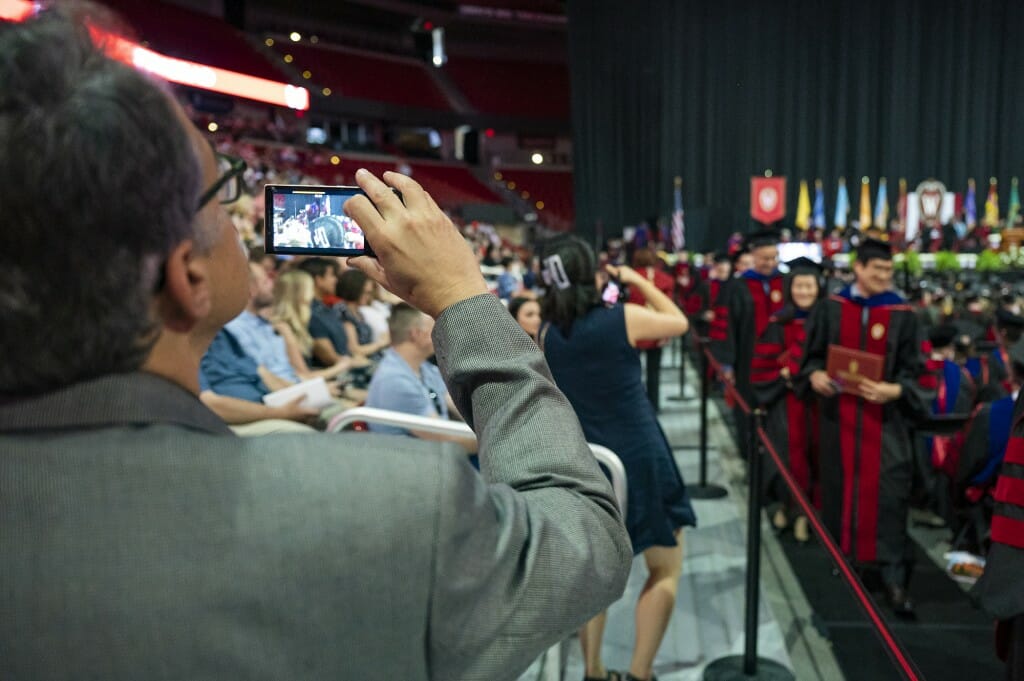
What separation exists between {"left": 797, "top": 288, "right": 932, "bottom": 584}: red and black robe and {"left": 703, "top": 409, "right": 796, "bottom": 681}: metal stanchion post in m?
1.13

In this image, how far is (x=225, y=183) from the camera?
76 cm

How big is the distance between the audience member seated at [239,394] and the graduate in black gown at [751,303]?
391 centimetres

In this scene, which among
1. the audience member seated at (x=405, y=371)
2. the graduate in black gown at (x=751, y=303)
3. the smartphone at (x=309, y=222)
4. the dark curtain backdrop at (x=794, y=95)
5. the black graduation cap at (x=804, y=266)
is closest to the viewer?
the smartphone at (x=309, y=222)

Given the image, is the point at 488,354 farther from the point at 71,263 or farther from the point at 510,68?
the point at 510,68

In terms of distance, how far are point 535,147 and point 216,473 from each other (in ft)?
119

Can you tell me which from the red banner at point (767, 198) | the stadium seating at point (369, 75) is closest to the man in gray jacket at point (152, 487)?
the red banner at point (767, 198)

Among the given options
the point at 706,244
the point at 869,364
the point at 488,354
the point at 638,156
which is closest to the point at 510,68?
the point at 638,156

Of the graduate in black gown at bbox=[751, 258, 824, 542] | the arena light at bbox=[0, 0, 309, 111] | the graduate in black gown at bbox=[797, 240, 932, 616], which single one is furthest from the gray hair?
the arena light at bbox=[0, 0, 309, 111]

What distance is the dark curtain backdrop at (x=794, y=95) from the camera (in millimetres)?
20953

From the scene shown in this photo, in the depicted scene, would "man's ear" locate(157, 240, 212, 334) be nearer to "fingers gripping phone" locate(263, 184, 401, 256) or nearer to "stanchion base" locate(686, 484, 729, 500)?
"fingers gripping phone" locate(263, 184, 401, 256)

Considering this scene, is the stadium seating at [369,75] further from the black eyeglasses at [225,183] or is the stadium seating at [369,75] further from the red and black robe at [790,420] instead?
the black eyeglasses at [225,183]

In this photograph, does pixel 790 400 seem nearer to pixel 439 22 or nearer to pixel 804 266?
pixel 804 266

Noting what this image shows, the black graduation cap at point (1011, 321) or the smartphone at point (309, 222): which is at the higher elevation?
the smartphone at point (309, 222)

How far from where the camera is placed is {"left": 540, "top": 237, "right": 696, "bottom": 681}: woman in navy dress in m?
2.79
